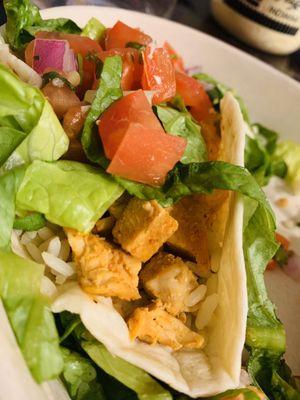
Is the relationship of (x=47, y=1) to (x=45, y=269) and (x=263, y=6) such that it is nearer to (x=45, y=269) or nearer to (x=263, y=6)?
(x=263, y=6)

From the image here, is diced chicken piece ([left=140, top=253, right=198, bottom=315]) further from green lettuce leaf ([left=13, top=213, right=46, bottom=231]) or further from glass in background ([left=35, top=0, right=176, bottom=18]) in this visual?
glass in background ([left=35, top=0, right=176, bottom=18])

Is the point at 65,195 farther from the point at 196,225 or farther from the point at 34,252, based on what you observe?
the point at 196,225

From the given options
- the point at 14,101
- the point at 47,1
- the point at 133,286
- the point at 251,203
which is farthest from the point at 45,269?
the point at 47,1

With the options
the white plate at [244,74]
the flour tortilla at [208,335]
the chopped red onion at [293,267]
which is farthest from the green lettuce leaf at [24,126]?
the white plate at [244,74]

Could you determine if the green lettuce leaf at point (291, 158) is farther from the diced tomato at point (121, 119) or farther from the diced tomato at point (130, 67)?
the diced tomato at point (121, 119)

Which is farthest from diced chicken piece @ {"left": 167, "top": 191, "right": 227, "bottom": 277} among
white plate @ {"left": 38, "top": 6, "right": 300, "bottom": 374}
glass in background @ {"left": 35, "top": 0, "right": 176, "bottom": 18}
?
glass in background @ {"left": 35, "top": 0, "right": 176, "bottom": 18}

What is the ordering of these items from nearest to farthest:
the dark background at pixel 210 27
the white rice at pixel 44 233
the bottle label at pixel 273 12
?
the white rice at pixel 44 233 → the bottle label at pixel 273 12 → the dark background at pixel 210 27
